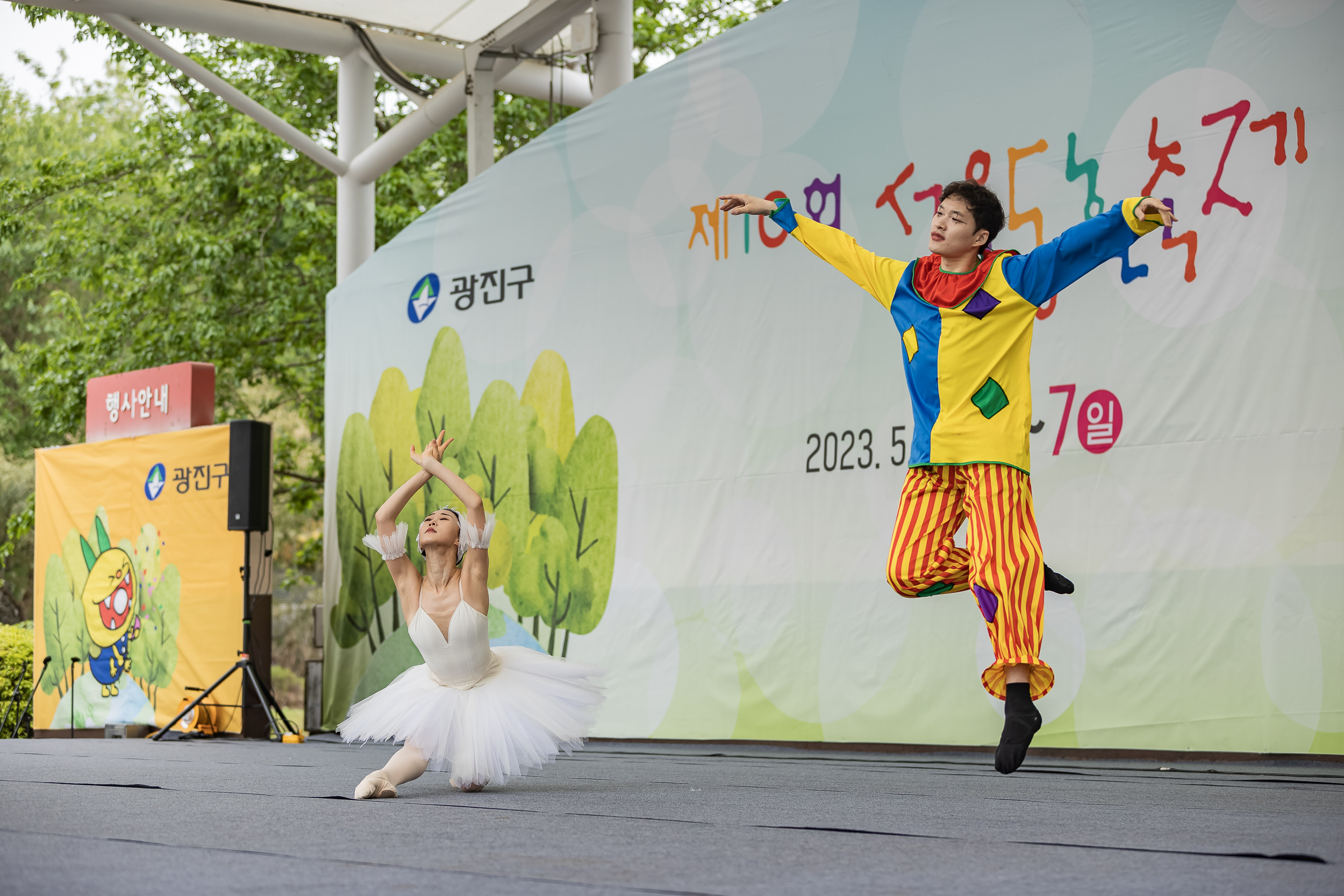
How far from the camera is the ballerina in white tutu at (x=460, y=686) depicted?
3486mm

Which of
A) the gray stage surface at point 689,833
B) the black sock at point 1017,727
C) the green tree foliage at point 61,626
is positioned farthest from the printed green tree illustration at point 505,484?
the black sock at point 1017,727

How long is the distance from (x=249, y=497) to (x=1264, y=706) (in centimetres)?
559

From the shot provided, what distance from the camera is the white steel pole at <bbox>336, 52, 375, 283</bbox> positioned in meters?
8.92

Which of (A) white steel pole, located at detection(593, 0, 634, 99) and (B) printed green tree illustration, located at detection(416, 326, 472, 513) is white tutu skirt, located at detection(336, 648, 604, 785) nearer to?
(B) printed green tree illustration, located at detection(416, 326, 472, 513)

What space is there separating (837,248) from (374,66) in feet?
21.4

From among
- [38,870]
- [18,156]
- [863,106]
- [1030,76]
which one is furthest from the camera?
[18,156]

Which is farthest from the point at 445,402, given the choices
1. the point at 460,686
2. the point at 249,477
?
the point at 460,686

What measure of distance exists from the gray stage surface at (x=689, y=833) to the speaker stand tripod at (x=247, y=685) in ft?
9.04

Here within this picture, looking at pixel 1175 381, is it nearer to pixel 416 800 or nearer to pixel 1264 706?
pixel 1264 706

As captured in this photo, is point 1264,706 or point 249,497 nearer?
point 1264,706

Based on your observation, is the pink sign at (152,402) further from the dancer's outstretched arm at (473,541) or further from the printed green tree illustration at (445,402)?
the dancer's outstretched arm at (473,541)

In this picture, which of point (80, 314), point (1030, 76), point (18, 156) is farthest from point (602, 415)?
point (18, 156)

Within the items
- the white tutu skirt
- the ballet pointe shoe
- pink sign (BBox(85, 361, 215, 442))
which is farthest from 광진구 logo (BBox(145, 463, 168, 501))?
the ballet pointe shoe

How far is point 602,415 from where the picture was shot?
22.4ft
